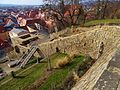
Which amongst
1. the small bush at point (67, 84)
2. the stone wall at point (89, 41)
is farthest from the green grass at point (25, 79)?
the small bush at point (67, 84)

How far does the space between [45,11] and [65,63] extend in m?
15.1

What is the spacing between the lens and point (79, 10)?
31078 mm

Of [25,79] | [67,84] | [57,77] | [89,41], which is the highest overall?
[67,84]

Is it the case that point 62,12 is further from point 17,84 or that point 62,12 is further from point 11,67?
point 17,84

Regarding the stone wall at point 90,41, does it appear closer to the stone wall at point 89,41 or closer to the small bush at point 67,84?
the stone wall at point 89,41

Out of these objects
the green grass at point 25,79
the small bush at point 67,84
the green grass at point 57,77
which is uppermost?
the small bush at point 67,84

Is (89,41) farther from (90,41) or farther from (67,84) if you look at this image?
(67,84)

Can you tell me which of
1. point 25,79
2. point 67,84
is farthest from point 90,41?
point 67,84

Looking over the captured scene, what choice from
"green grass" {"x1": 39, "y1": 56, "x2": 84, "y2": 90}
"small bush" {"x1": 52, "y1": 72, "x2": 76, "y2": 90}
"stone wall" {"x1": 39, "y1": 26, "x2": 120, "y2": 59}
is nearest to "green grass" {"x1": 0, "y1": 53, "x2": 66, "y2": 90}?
"green grass" {"x1": 39, "y1": 56, "x2": 84, "y2": 90}

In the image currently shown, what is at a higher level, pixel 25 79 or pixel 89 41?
pixel 89 41

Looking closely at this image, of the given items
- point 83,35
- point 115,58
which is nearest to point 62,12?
point 83,35

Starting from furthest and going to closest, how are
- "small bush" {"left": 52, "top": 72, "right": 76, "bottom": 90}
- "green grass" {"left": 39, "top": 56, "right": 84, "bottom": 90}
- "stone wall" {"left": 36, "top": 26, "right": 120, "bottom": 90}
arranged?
"stone wall" {"left": 36, "top": 26, "right": 120, "bottom": 90} < "green grass" {"left": 39, "top": 56, "right": 84, "bottom": 90} < "small bush" {"left": 52, "top": 72, "right": 76, "bottom": 90}

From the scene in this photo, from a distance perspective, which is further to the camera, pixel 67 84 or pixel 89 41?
pixel 89 41

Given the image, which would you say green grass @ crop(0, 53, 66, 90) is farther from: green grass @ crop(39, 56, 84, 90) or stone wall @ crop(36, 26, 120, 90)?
stone wall @ crop(36, 26, 120, 90)
